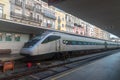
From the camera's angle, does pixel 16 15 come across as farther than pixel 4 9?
Yes

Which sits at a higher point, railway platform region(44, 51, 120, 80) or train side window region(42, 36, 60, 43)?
train side window region(42, 36, 60, 43)

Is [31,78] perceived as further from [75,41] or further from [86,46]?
[86,46]

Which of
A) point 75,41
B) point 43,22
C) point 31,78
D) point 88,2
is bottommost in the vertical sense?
point 31,78

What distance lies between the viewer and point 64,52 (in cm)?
2108

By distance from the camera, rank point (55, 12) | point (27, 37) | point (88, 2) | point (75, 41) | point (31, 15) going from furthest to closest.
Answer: point (55, 12) < point (31, 15) < point (27, 37) < point (75, 41) < point (88, 2)

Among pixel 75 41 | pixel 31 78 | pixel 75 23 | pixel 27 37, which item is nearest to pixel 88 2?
pixel 31 78

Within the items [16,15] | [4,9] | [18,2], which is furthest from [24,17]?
[4,9]

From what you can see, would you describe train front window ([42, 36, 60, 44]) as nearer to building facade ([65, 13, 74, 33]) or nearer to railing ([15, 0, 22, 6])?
railing ([15, 0, 22, 6])

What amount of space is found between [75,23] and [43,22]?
21.9 m

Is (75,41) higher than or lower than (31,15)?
lower

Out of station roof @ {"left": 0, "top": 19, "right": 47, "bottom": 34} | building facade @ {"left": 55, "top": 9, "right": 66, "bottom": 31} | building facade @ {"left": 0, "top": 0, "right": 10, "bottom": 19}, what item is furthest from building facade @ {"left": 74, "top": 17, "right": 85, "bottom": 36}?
station roof @ {"left": 0, "top": 19, "right": 47, "bottom": 34}

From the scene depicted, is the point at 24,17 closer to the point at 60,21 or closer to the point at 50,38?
the point at 60,21

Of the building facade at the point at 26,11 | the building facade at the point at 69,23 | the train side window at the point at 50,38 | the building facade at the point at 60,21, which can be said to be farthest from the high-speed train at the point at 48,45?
the building facade at the point at 69,23

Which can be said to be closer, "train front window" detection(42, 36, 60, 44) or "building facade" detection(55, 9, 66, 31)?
"train front window" detection(42, 36, 60, 44)
